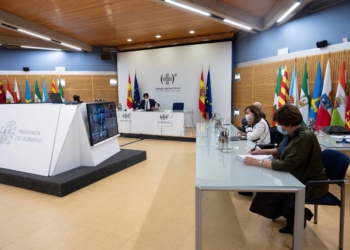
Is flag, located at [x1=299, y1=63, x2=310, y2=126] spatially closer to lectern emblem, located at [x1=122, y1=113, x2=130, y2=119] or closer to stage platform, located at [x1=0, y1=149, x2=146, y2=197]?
stage platform, located at [x1=0, y1=149, x2=146, y2=197]

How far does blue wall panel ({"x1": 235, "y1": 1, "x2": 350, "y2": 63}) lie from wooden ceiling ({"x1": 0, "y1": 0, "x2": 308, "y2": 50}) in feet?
2.09

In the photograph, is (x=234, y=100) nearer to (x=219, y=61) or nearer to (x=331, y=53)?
(x=219, y=61)

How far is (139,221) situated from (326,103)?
4463 millimetres

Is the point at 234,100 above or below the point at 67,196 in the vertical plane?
above

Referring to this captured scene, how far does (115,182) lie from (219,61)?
20.6 feet

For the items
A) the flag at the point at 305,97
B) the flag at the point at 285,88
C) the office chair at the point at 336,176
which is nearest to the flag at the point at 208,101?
the flag at the point at 285,88

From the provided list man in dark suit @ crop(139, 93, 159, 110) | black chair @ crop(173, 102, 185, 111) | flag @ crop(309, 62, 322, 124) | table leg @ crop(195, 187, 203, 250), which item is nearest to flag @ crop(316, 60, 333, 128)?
flag @ crop(309, 62, 322, 124)

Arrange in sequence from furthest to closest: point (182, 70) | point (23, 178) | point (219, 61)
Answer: point (182, 70)
point (219, 61)
point (23, 178)

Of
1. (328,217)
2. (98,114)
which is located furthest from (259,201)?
(98,114)

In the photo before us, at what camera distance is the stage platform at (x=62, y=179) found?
11.3ft

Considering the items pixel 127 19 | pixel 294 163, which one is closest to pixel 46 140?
pixel 294 163

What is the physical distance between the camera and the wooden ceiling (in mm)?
5605

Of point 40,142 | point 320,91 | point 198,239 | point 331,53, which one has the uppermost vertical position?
point 331,53

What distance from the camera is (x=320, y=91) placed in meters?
5.11
